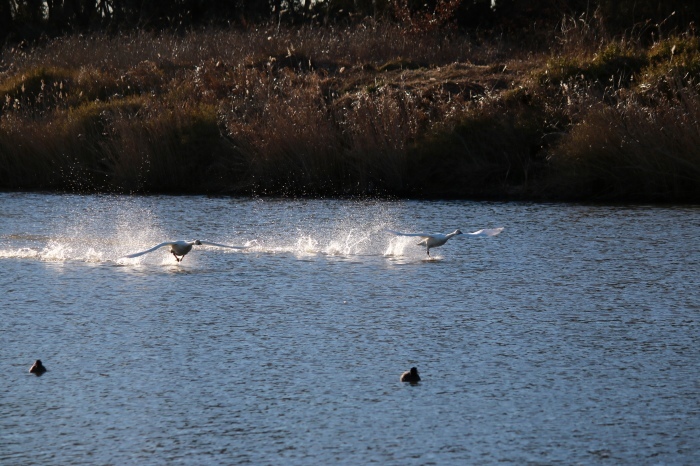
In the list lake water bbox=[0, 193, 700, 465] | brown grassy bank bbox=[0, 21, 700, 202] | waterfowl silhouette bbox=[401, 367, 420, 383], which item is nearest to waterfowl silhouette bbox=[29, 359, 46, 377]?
lake water bbox=[0, 193, 700, 465]

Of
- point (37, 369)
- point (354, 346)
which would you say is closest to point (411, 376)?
point (354, 346)

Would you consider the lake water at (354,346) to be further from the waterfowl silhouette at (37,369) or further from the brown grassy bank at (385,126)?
the brown grassy bank at (385,126)

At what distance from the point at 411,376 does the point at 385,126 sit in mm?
11823

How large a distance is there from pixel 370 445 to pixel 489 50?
1929 centimetres

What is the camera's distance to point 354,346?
8.30 m

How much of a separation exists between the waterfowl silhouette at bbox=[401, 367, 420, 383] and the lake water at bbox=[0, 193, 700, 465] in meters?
0.05

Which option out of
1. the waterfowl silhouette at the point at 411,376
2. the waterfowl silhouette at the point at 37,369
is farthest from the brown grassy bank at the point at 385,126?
the waterfowl silhouette at the point at 37,369

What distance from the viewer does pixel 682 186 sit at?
17062mm

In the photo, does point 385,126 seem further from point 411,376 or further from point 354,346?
point 411,376

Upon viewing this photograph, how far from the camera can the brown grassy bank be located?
17.6 meters

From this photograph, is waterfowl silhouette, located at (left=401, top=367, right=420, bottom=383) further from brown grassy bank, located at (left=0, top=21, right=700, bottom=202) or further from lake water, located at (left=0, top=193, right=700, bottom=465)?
brown grassy bank, located at (left=0, top=21, right=700, bottom=202)

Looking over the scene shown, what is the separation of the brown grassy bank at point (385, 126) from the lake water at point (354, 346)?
2.81 meters

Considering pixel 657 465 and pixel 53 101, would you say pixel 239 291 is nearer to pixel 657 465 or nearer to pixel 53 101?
pixel 657 465

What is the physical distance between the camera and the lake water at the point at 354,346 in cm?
613
